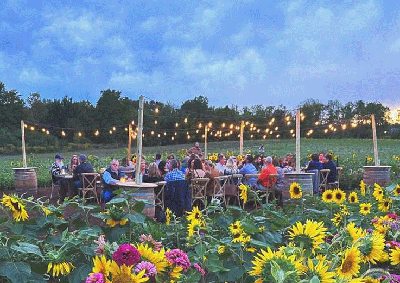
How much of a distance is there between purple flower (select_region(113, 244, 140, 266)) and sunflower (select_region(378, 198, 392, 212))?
A: 2.11 meters

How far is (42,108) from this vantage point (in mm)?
39719

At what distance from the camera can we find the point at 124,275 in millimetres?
919

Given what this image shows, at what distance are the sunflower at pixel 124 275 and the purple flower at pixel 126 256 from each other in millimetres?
11

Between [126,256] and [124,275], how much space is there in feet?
0.13

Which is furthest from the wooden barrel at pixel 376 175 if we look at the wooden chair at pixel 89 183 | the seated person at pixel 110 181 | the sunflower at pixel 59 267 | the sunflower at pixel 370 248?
the sunflower at pixel 59 267

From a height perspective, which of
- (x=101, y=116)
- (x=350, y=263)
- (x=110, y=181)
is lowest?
(x=110, y=181)

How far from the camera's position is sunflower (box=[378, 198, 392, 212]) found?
2.70 meters

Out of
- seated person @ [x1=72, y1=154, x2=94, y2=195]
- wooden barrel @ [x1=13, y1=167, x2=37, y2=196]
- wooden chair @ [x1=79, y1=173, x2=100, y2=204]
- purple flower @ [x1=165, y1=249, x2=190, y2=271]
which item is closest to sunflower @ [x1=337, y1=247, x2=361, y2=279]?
purple flower @ [x1=165, y1=249, x2=190, y2=271]

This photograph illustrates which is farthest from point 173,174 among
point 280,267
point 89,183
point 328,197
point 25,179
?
point 280,267

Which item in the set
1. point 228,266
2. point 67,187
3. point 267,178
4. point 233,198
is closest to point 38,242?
point 228,266

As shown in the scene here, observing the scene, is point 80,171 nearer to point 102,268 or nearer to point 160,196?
point 160,196

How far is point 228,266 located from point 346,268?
0.63 m

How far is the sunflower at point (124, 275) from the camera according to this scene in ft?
2.98

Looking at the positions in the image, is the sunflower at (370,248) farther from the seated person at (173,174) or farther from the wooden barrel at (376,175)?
the wooden barrel at (376,175)
